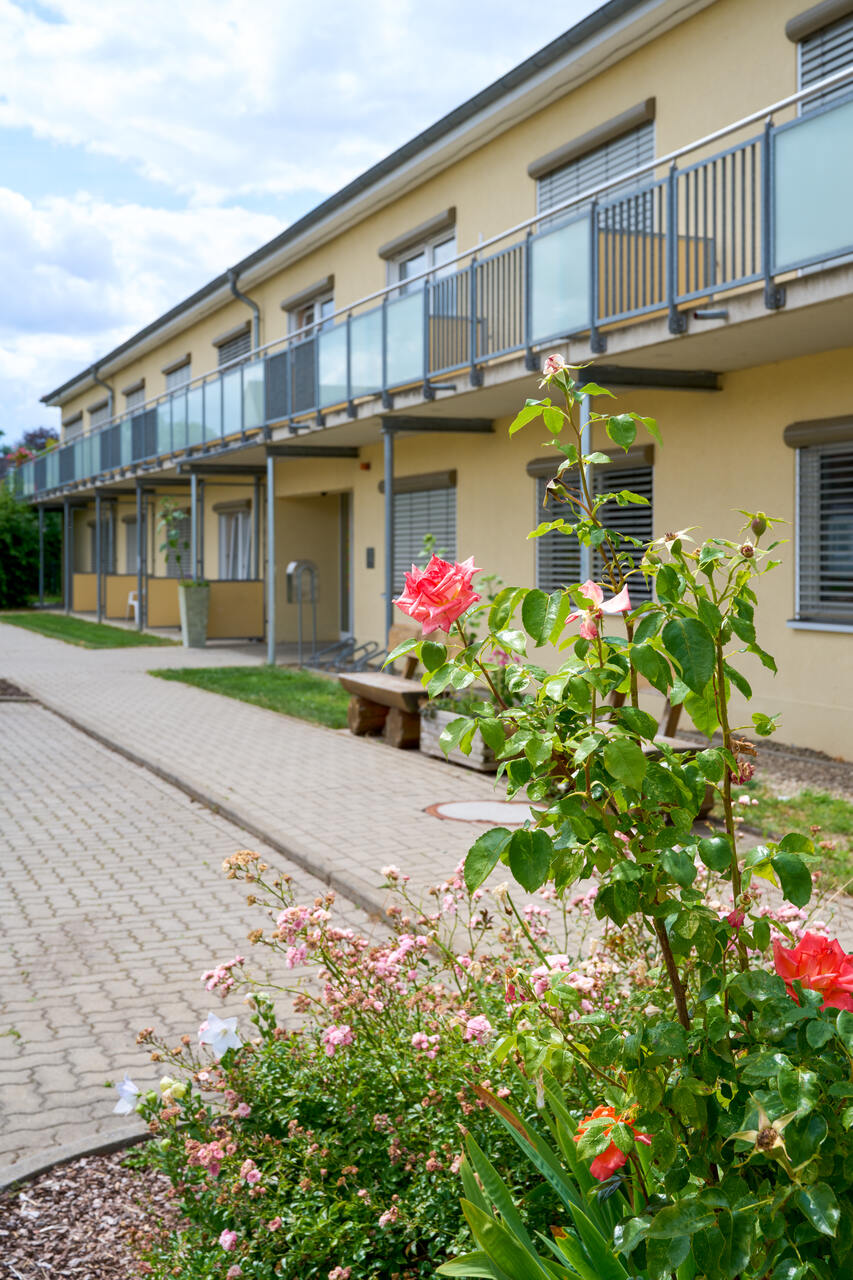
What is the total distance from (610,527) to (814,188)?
433 centimetres

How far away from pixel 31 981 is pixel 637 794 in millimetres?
4017

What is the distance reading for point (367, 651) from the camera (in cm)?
1961

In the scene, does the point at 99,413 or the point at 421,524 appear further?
the point at 99,413

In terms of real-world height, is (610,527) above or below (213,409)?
below

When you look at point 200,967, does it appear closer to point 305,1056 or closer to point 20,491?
point 305,1056

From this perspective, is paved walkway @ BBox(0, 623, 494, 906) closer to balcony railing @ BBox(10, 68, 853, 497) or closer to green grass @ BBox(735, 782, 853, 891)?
green grass @ BBox(735, 782, 853, 891)

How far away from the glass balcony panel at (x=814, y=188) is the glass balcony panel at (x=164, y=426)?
17489mm

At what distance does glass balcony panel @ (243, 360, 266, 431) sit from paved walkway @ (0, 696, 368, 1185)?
418 inches

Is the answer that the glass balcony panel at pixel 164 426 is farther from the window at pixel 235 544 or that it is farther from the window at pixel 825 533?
the window at pixel 825 533

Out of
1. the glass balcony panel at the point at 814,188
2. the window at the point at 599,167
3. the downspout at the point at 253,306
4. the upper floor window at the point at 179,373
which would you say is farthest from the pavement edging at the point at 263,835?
the upper floor window at the point at 179,373

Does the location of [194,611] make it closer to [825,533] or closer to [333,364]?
[333,364]

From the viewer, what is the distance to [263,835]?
784 cm

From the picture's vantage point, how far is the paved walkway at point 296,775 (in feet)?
23.7

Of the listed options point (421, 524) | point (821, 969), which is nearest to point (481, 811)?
point (821, 969)
